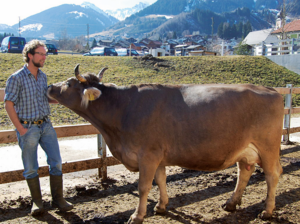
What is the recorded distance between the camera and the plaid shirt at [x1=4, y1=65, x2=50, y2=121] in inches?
150

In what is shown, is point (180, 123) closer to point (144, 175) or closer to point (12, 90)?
point (144, 175)

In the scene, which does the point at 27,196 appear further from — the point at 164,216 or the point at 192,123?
the point at 192,123

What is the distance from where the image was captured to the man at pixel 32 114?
384 centimetres

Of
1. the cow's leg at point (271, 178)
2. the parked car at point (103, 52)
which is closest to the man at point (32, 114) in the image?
the cow's leg at point (271, 178)

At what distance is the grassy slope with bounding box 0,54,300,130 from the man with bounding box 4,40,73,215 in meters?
11.2

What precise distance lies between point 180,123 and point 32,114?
80.3 inches

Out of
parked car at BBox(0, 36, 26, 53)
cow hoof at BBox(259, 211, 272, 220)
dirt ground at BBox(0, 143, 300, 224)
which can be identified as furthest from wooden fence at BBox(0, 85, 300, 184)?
parked car at BBox(0, 36, 26, 53)

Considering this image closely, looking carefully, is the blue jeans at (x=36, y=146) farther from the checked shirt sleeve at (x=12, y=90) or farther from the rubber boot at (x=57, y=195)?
the checked shirt sleeve at (x=12, y=90)

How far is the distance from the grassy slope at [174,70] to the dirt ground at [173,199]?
1033 centimetres

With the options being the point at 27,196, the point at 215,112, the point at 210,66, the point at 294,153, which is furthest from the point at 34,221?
the point at 210,66

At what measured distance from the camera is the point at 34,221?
4.01 m

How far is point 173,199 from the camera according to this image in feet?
16.0

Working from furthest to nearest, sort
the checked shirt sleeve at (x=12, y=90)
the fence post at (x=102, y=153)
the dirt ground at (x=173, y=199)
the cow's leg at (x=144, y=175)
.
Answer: the fence post at (x=102, y=153)
the dirt ground at (x=173, y=199)
the cow's leg at (x=144, y=175)
the checked shirt sleeve at (x=12, y=90)

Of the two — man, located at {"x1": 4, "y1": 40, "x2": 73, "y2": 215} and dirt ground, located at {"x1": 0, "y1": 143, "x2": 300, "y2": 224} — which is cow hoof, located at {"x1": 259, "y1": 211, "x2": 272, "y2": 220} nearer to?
dirt ground, located at {"x1": 0, "y1": 143, "x2": 300, "y2": 224}
